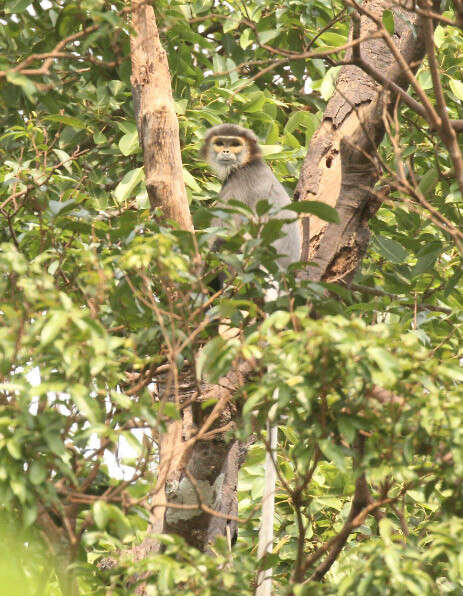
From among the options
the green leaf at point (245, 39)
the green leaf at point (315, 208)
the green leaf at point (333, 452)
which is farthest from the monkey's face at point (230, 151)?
the green leaf at point (333, 452)

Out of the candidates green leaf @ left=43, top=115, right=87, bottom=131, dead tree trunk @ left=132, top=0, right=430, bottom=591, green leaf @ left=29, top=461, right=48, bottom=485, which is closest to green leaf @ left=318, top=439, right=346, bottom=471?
green leaf @ left=29, top=461, right=48, bottom=485

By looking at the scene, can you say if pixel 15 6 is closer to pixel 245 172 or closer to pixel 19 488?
pixel 245 172

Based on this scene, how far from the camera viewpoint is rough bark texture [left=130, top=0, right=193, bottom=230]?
3365 mm

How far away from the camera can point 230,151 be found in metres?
4.93

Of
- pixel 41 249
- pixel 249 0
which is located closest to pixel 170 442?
pixel 41 249

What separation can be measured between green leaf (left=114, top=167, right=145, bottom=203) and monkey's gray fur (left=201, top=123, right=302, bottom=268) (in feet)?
2.28

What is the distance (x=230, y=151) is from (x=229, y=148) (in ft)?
0.07

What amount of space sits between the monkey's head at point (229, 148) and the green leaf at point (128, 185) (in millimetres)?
786

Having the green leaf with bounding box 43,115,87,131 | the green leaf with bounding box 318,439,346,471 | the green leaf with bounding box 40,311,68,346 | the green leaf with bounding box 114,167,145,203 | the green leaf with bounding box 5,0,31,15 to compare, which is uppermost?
the green leaf with bounding box 5,0,31,15

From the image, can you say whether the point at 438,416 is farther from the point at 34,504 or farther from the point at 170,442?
the point at 170,442

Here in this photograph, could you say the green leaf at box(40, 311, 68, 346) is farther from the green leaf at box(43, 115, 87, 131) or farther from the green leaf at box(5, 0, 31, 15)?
the green leaf at box(5, 0, 31, 15)

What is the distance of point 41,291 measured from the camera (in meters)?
2.10

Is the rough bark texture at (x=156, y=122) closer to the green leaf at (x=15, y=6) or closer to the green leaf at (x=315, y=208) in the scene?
the green leaf at (x=15, y=6)

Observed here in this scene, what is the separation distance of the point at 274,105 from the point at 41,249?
212 centimetres
